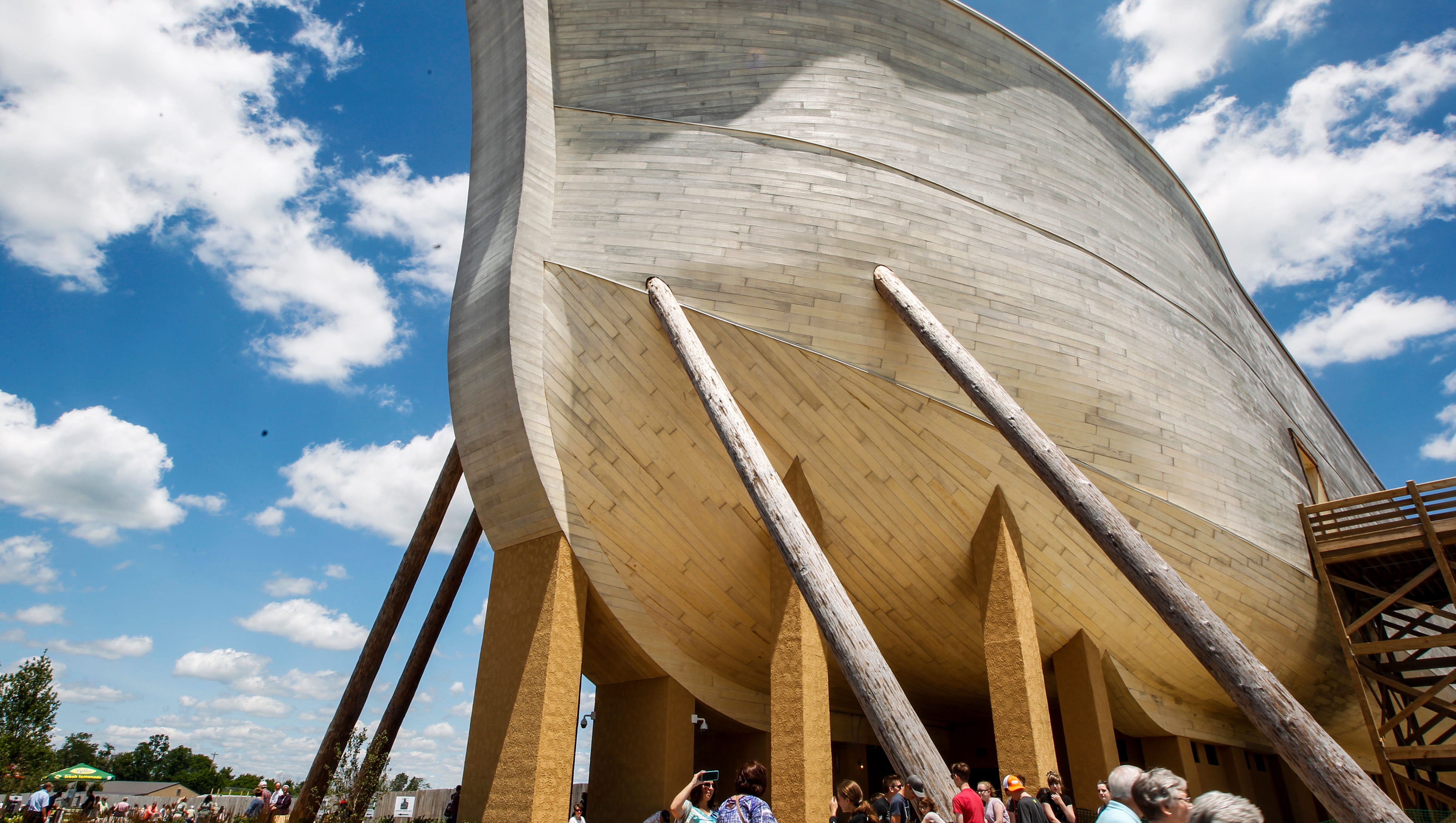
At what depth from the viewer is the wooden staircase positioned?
11.7m

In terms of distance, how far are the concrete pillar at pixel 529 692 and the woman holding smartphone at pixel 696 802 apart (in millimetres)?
6451

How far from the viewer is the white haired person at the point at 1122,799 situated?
2248 millimetres

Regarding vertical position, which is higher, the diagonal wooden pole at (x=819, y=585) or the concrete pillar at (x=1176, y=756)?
the diagonal wooden pole at (x=819, y=585)

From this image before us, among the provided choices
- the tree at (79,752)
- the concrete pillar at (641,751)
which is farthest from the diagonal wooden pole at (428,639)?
the tree at (79,752)

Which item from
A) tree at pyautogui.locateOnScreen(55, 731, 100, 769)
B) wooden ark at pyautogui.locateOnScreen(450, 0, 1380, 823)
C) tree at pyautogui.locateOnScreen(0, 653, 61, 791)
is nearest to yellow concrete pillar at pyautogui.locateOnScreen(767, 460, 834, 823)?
wooden ark at pyautogui.locateOnScreen(450, 0, 1380, 823)

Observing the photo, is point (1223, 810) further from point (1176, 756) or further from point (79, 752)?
point (79, 752)

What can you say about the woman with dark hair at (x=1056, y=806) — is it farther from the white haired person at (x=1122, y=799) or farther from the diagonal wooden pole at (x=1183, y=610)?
the white haired person at (x=1122, y=799)

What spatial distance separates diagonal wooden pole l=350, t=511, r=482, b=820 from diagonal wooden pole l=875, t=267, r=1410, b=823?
339 inches

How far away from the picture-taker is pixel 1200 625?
748 centimetres

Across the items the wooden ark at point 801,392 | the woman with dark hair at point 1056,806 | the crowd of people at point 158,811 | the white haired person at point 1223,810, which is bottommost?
the crowd of people at point 158,811

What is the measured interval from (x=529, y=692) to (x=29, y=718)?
1428 centimetres

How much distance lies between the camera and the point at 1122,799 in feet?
7.75

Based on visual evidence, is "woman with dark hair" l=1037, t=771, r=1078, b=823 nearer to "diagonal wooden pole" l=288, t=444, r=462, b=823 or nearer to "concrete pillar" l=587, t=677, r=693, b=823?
"concrete pillar" l=587, t=677, r=693, b=823

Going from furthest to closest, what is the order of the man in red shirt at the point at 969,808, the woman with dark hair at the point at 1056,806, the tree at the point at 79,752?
the tree at the point at 79,752 → the woman with dark hair at the point at 1056,806 → the man in red shirt at the point at 969,808
